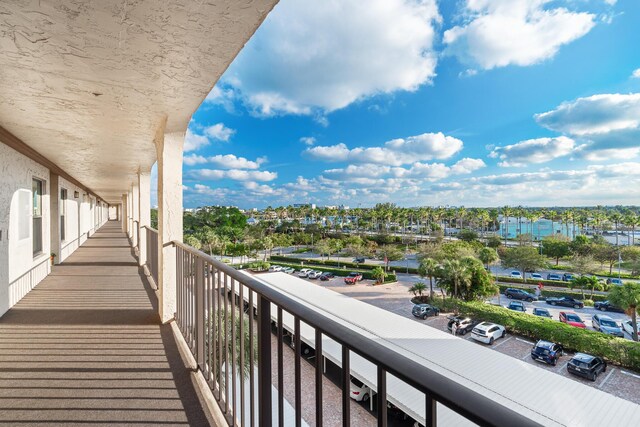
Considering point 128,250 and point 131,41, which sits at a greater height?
point 131,41

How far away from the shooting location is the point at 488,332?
53.5ft

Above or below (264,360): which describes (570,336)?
below

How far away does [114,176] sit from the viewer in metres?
8.49

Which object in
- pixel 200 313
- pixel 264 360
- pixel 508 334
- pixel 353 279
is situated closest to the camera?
pixel 264 360

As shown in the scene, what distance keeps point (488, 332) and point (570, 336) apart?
3.54m

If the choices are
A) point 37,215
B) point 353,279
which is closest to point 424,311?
point 353,279

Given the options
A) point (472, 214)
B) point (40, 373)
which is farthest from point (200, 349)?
point (472, 214)

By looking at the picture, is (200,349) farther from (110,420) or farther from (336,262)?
(336,262)

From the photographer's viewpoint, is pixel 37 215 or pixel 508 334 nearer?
pixel 37 215

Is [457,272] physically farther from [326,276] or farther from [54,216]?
[54,216]

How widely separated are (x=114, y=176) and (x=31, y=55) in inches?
288

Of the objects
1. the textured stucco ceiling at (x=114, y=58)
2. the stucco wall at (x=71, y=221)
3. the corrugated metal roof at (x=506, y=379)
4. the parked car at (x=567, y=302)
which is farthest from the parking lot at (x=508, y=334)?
the stucco wall at (x=71, y=221)

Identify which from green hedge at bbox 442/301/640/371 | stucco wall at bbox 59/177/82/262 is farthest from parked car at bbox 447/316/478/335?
stucco wall at bbox 59/177/82/262

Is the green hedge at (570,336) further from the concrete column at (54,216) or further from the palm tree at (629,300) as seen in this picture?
the concrete column at (54,216)
